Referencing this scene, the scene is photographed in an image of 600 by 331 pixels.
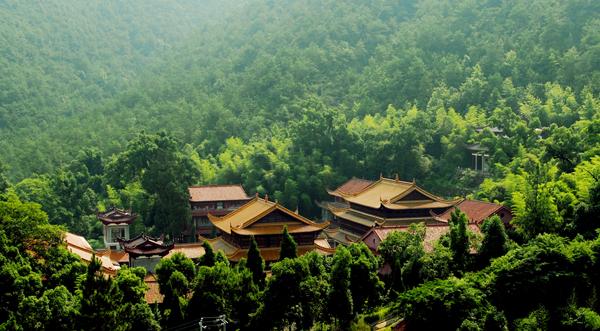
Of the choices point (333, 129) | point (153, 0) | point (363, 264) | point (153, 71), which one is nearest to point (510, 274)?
point (363, 264)

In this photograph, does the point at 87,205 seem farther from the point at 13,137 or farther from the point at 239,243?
the point at 13,137

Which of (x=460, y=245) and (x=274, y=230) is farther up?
(x=460, y=245)

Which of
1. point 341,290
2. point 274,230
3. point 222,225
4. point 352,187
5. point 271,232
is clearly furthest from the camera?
point 352,187

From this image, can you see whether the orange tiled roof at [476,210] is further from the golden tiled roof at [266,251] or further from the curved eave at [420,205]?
the golden tiled roof at [266,251]

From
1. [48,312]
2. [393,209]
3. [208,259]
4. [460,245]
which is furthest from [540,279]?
[393,209]

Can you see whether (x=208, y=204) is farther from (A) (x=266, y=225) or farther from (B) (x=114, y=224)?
(A) (x=266, y=225)
